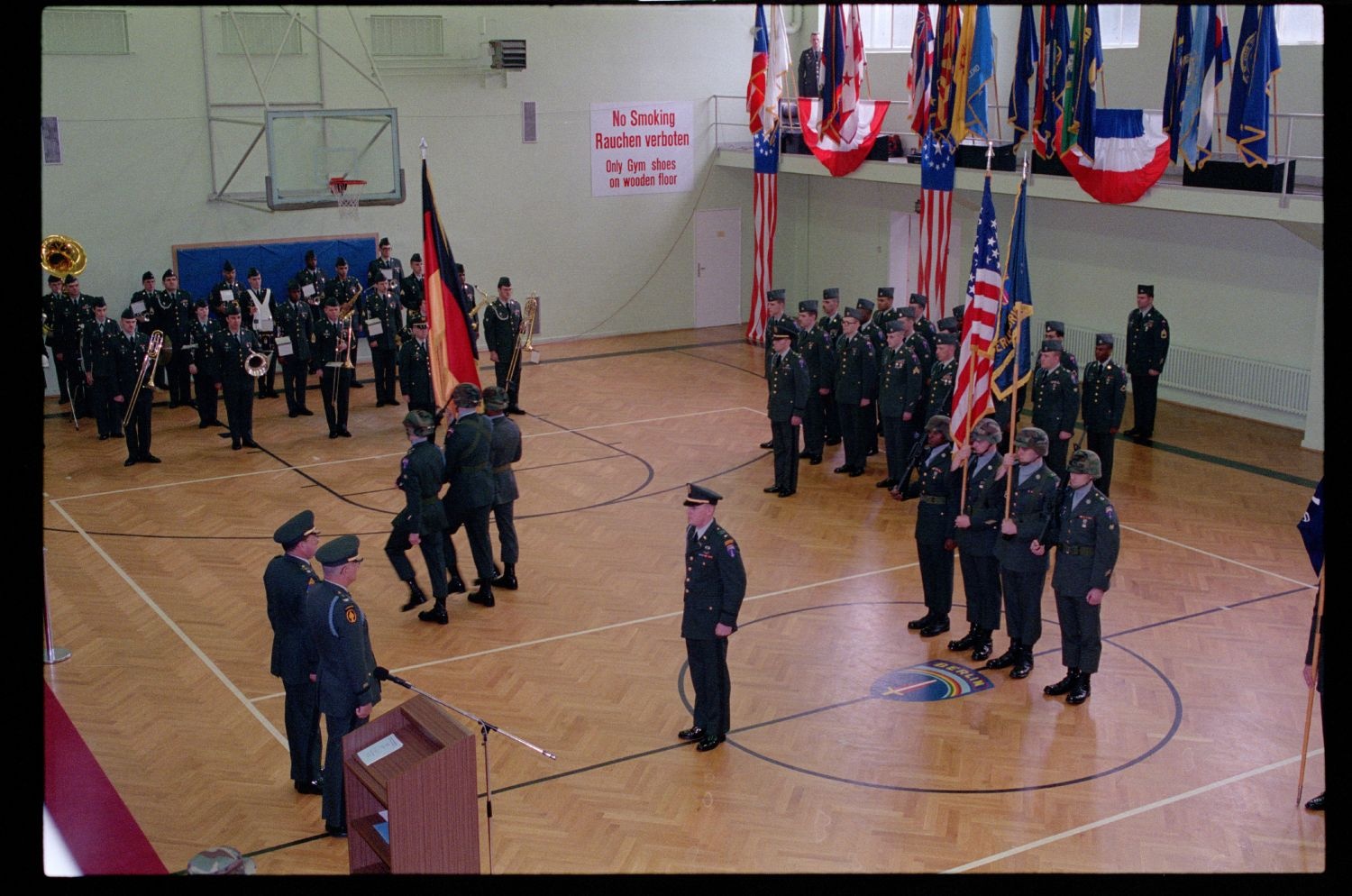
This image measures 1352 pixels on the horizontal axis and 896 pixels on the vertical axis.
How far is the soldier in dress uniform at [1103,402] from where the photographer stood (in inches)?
501

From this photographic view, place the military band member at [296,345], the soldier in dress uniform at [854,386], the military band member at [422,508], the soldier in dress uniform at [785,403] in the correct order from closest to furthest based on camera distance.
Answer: the military band member at [422,508], the soldier in dress uniform at [785,403], the soldier in dress uniform at [854,386], the military band member at [296,345]

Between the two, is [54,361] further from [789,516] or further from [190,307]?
[789,516]

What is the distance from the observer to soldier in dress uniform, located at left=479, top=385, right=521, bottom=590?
33.4 ft

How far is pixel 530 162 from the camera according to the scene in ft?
68.2

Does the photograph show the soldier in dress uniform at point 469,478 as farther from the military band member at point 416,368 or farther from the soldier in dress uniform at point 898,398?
the military band member at point 416,368

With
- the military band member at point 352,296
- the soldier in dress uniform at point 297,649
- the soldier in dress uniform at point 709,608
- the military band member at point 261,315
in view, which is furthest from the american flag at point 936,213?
the soldier in dress uniform at point 297,649

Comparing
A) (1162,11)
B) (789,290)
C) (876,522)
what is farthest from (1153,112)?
(789,290)

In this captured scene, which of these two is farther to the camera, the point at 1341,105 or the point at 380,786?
the point at 380,786

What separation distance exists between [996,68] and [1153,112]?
481cm

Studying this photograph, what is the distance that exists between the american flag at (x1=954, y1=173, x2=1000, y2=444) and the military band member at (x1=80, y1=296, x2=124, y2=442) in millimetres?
9785

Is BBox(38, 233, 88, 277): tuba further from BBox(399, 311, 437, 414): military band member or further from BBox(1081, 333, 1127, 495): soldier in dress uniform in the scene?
BBox(1081, 333, 1127, 495): soldier in dress uniform

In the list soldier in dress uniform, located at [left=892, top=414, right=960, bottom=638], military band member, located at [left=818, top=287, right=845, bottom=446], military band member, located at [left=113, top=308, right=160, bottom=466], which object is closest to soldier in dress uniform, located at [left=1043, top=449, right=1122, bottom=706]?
soldier in dress uniform, located at [left=892, top=414, right=960, bottom=638]

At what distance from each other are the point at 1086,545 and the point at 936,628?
5.36 ft

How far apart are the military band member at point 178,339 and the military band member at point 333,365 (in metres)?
2.08
